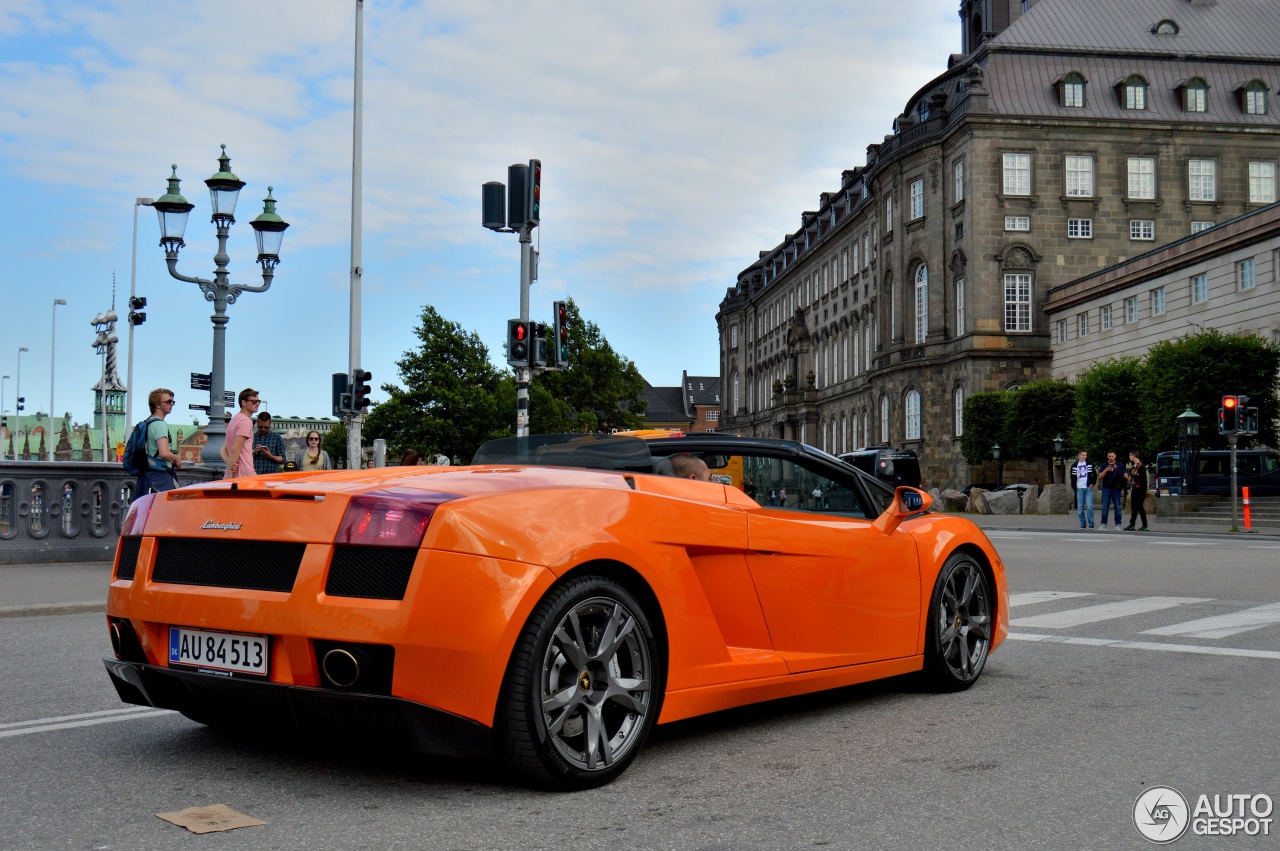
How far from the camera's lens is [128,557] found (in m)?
4.75

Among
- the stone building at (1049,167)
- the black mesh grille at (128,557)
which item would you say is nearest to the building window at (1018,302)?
the stone building at (1049,167)

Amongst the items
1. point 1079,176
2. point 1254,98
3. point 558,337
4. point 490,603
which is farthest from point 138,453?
point 1254,98

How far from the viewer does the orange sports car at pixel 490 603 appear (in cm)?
397

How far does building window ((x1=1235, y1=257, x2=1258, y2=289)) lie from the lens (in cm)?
4679

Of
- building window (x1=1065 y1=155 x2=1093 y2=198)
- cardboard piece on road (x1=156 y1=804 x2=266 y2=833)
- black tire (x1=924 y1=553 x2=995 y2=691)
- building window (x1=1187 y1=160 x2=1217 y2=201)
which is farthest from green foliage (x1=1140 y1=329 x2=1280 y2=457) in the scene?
cardboard piece on road (x1=156 y1=804 x2=266 y2=833)

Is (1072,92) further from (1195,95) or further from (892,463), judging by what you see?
(892,463)

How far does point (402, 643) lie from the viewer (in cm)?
391

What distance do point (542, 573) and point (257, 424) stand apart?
12.5 meters

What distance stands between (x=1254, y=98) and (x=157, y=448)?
6467 centimetres

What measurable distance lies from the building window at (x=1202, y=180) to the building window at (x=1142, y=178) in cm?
176

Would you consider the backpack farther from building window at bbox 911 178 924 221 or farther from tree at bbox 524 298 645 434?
tree at bbox 524 298 645 434

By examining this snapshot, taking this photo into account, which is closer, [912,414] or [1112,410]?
[1112,410]

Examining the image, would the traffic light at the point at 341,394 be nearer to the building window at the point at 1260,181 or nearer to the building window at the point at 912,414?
the building window at the point at 912,414

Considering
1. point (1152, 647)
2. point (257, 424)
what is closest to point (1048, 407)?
point (257, 424)
